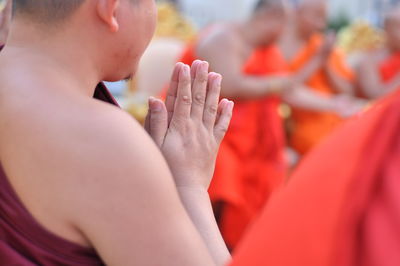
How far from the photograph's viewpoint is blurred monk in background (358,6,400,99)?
11.6 ft

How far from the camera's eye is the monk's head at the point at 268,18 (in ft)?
9.07

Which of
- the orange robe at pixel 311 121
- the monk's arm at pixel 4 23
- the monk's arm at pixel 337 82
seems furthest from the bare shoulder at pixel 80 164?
the monk's arm at pixel 337 82

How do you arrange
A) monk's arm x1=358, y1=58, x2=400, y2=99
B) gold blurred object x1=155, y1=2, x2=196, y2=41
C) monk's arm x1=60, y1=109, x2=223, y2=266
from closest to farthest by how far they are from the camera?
monk's arm x1=60, y1=109, x2=223, y2=266 < monk's arm x1=358, y1=58, x2=400, y2=99 < gold blurred object x1=155, y1=2, x2=196, y2=41

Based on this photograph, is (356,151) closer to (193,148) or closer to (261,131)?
(193,148)

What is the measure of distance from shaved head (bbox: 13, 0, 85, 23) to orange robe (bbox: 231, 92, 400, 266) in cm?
34

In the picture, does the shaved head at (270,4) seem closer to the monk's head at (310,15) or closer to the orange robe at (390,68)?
the monk's head at (310,15)

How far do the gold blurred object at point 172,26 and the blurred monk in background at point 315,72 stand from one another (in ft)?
1.67

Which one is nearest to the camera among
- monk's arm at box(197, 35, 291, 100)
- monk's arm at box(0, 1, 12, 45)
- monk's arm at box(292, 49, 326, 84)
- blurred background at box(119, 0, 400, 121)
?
monk's arm at box(0, 1, 12, 45)

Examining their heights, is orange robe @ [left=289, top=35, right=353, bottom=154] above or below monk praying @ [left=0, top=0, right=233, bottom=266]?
below

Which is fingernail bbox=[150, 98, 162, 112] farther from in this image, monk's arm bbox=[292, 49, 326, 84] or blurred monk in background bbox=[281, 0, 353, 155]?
blurred monk in background bbox=[281, 0, 353, 155]

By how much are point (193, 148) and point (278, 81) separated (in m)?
2.12

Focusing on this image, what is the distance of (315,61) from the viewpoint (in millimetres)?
3107

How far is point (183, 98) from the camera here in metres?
0.80

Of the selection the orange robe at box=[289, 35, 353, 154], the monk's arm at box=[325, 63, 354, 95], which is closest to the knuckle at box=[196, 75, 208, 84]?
the orange robe at box=[289, 35, 353, 154]
